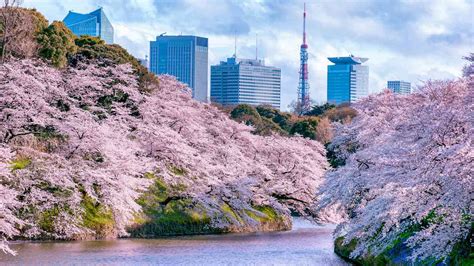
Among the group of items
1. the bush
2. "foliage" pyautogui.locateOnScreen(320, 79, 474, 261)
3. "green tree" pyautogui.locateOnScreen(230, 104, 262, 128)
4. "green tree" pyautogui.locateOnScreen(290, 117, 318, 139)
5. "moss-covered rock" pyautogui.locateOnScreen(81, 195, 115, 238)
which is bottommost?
"moss-covered rock" pyautogui.locateOnScreen(81, 195, 115, 238)

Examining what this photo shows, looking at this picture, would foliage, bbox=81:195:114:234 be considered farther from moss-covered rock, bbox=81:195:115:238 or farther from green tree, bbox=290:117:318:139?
green tree, bbox=290:117:318:139

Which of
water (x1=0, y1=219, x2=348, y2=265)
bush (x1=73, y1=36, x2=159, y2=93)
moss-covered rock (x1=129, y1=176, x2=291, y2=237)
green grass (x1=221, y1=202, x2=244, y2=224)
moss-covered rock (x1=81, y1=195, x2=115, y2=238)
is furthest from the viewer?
bush (x1=73, y1=36, x2=159, y2=93)

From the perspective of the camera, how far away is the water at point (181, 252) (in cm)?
3412

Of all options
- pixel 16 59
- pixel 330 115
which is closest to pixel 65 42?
pixel 16 59

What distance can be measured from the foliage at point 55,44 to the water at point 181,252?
1683cm

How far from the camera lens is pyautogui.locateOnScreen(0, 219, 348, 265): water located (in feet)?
112

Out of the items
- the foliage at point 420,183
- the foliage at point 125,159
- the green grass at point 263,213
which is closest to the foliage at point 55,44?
the foliage at point 125,159

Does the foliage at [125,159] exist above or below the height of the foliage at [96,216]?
above

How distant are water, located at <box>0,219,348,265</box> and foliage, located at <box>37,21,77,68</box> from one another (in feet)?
55.2

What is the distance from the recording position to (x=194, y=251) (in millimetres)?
39625

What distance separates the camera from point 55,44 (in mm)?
58938

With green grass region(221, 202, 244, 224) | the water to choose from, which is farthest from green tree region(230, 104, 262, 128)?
the water

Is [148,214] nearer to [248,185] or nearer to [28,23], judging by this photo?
[248,185]

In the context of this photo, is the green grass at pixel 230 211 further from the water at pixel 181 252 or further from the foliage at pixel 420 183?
the foliage at pixel 420 183
